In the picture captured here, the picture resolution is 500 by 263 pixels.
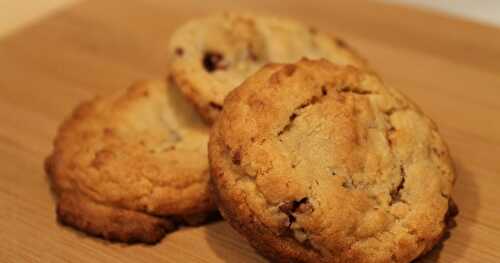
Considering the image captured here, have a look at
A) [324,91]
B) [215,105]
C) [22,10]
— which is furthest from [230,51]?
[22,10]

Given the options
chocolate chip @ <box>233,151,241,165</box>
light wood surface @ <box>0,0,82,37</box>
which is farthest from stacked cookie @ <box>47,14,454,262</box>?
light wood surface @ <box>0,0,82,37</box>

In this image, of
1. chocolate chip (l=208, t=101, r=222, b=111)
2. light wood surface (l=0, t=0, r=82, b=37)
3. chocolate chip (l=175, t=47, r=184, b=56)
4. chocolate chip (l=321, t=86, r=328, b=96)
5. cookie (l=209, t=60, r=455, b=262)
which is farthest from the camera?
light wood surface (l=0, t=0, r=82, b=37)

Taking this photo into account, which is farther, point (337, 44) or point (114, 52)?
point (114, 52)

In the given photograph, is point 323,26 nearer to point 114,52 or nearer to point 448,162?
point 114,52

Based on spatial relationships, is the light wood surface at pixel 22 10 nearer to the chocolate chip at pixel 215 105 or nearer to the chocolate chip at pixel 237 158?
the chocolate chip at pixel 215 105

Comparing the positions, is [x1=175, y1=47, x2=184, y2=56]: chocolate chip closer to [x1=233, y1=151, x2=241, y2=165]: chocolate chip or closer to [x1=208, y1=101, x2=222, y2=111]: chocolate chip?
[x1=208, y1=101, x2=222, y2=111]: chocolate chip

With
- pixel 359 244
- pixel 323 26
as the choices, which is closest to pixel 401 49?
pixel 323 26

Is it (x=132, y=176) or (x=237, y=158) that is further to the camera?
(x=132, y=176)

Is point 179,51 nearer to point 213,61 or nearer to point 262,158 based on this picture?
point 213,61
